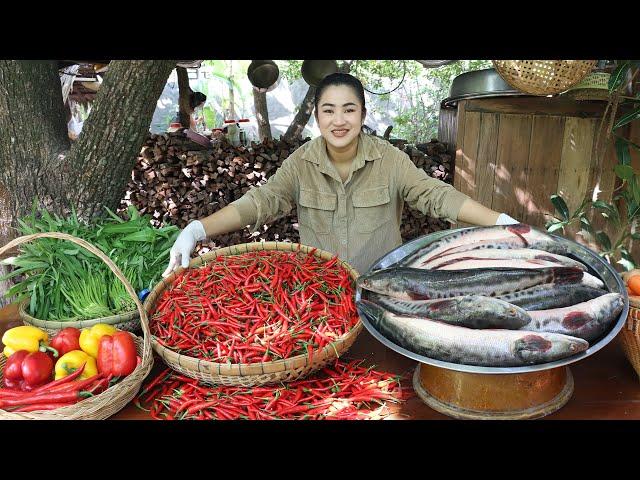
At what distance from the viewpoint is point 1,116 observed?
3223 mm

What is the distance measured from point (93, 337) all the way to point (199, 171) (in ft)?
13.3

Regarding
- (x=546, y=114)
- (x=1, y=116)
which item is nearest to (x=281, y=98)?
(x=546, y=114)

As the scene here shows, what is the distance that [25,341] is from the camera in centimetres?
176

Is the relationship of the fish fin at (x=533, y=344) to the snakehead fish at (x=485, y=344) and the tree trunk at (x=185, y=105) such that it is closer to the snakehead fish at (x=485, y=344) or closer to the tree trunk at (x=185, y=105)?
the snakehead fish at (x=485, y=344)

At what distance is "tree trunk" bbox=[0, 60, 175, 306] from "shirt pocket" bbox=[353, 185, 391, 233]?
163 cm

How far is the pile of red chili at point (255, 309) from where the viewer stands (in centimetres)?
168

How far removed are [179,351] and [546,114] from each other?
14.5 ft

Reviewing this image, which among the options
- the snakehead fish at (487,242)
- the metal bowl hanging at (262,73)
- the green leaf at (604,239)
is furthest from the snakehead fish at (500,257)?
the metal bowl hanging at (262,73)

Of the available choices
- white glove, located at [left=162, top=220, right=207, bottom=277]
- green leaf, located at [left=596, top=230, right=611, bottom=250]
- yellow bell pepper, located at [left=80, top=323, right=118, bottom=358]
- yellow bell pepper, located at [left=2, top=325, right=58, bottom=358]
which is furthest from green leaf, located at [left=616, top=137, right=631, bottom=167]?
yellow bell pepper, located at [left=2, top=325, right=58, bottom=358]

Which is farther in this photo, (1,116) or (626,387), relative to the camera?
(1,116)

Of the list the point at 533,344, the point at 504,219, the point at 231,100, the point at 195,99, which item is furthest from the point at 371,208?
the point at 231,100

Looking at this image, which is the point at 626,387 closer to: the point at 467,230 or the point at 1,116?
the point at 467,230

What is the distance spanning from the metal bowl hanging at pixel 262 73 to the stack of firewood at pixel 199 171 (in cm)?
123
